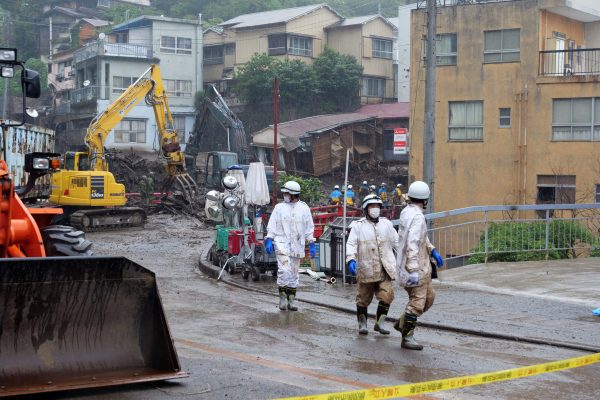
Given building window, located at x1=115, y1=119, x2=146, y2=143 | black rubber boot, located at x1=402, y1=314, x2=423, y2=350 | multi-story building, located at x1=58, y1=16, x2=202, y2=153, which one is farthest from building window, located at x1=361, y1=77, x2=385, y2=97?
black rubber boot, located at x1=402, y1=314, x2=423, y2=350

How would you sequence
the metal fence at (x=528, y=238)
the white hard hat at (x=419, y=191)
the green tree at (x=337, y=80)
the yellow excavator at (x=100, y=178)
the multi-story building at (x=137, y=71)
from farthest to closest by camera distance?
the multi-story building at (x=137, y=71), the green tree at (x=337, y=80), the yellow excavator at (x=100, y=178), the metal fence at (x=528, y=238), the white hard hat at (x=419, y=191)

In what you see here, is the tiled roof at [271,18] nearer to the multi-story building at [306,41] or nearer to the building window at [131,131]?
the multi-story building at [306,41]

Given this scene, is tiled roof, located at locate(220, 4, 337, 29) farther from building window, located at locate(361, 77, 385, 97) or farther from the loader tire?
the loader tire

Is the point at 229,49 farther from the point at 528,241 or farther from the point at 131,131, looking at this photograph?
the point at 528,241

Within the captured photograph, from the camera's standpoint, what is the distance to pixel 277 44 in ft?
202

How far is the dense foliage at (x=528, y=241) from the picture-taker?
19.1m

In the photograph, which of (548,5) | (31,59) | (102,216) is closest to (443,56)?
(548,5)

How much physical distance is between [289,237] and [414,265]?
365 centimetres

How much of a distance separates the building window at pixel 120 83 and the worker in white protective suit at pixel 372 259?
52.1m

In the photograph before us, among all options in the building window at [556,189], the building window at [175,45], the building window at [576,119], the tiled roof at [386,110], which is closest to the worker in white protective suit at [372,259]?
the building window at [556,189]

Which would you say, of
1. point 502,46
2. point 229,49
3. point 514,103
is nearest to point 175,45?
point 229,49

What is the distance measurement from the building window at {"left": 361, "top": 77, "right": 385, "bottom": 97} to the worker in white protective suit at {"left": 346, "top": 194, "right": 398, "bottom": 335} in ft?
172

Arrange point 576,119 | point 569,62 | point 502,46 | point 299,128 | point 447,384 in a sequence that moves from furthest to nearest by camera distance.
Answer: point 299,128
point 569,62
point 502,46
point 576,119
point 447,384

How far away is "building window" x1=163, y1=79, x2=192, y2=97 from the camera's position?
63084mm
